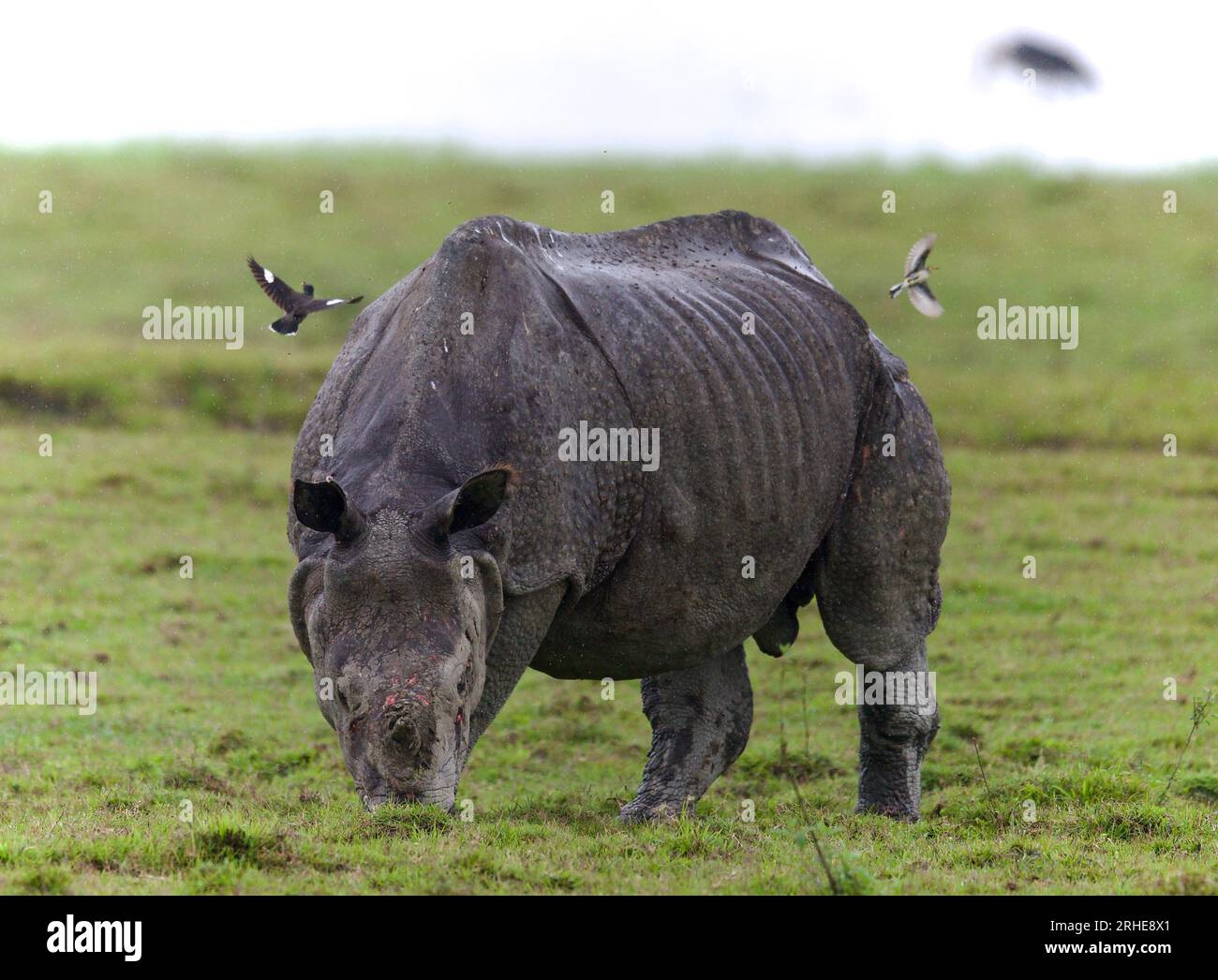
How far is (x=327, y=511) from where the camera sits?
6141 mm

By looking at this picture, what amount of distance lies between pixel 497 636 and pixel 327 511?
3.40 feet

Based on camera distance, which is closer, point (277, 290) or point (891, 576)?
point (891, 576)

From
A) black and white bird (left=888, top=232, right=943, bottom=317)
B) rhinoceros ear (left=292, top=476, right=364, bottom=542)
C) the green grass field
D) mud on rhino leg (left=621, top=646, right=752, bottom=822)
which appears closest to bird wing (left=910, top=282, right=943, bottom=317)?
black and white bird (left=888, top=232, right=943, bottom=317)

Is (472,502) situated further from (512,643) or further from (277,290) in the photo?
(277,290)

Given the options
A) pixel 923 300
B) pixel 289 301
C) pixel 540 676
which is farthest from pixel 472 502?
pixel 540 676

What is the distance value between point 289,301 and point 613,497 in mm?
2577

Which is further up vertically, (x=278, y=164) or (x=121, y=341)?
(x=278, y=164)

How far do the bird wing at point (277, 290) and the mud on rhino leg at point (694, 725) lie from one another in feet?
9.08

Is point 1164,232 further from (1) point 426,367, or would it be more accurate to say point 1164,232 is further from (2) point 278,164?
(1) point 426,367

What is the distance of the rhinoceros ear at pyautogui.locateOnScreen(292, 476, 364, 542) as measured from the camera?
19.8 ft

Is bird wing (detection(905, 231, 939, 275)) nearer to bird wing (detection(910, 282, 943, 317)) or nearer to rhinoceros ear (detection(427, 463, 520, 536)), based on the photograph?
bird wing (detection(910, 282, 943, 317))

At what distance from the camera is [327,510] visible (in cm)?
613

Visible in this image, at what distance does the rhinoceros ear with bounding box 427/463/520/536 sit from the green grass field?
107 centimetres

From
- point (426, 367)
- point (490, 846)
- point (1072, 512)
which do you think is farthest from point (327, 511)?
point (1072, 512)
